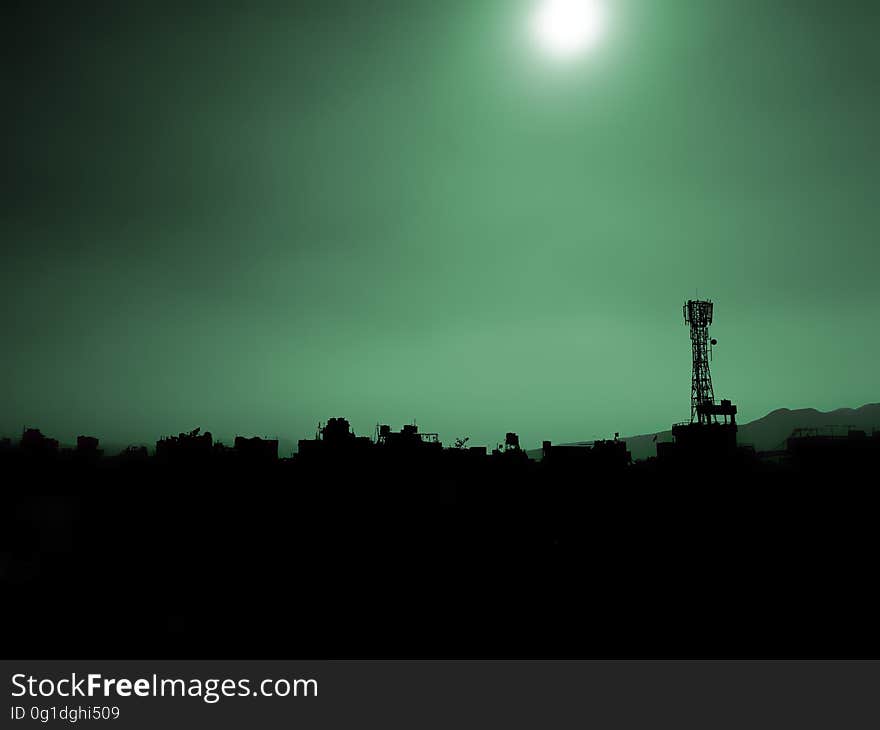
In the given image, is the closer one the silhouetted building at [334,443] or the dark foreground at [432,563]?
the dark foreground at [432,563]

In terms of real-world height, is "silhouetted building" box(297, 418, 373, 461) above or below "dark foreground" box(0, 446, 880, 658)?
above

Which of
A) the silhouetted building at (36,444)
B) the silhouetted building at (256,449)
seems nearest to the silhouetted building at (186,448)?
the silhouetted building at (256,449)

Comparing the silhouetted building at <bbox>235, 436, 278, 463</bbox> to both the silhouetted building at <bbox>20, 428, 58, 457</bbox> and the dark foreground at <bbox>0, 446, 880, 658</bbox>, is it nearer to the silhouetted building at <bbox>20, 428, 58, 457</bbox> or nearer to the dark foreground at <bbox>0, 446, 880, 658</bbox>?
the dark foreground at <bbox>0, 446, 880, 658</bbox>

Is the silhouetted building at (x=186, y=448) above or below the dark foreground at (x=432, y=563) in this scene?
above

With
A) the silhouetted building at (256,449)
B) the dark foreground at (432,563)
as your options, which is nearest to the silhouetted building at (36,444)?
the dark foreground at (432,563)

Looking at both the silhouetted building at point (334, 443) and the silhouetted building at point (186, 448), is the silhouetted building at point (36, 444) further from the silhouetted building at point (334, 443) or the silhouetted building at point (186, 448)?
the silhouetted building at point (334, 443)

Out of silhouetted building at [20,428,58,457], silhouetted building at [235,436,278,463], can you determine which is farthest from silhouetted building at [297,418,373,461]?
silhouetted building at [20,428,58,457]

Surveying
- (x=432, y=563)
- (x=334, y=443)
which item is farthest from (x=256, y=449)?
(x=432, y=563)

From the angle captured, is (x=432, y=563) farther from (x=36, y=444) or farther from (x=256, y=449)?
(x=36, y=444)

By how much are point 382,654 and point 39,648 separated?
47.2 ft

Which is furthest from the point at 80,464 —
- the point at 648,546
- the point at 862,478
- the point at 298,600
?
the point at 862,478

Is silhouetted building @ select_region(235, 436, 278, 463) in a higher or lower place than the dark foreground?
higher

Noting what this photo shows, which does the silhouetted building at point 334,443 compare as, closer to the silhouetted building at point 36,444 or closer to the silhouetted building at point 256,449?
the silhouetted building at point 256,449

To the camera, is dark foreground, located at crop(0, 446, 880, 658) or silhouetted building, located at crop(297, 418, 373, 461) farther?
silhouetted building, located at crop(297, 418, 373, 461)
